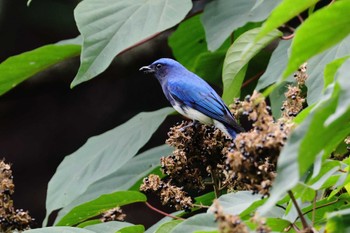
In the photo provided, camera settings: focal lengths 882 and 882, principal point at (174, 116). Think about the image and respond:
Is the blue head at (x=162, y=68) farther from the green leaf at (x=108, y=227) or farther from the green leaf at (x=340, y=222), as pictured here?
the green leaf at (x=340, y=222)

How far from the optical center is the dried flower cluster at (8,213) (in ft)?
8.77

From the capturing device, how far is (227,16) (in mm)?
3740

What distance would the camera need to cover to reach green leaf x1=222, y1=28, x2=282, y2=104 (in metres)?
2.96

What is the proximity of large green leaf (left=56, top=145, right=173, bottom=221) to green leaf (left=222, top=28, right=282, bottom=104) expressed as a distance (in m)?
0.78

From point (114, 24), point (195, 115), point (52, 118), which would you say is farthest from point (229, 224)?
point (52, 118)

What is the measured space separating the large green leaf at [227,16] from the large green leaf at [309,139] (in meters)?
2.07

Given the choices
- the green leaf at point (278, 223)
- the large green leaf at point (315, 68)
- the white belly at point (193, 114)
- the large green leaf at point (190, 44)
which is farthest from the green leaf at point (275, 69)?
the green leaf at point (278, 223)

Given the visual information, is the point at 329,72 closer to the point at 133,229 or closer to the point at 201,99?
the point at 133,229

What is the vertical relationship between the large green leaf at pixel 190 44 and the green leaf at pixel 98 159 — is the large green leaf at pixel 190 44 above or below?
above

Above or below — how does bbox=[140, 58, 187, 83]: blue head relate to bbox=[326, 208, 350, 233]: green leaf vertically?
below

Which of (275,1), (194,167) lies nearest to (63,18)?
(275,1)

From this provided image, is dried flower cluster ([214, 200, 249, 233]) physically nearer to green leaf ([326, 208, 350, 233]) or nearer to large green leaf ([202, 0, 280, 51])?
green leaf ([326, 208, 350, 233])

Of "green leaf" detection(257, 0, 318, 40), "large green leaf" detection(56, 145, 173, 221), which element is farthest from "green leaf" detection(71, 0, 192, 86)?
"green leaf" detection(257, 0, 318, 40)

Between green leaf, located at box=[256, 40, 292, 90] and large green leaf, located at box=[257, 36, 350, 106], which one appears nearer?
large green leaf, located at box=[257, 36, 350, 106]
